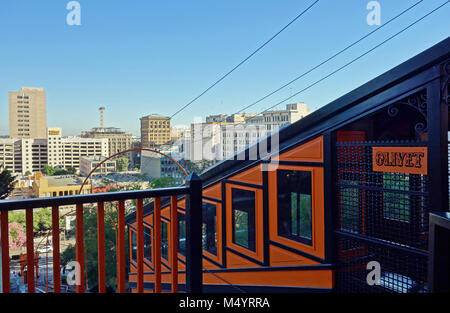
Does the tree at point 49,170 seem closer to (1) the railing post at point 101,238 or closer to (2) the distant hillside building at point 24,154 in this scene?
(2) the distant hillside building at point 24,154

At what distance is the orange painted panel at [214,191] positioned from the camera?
16.1 feet

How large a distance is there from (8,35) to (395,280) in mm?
119117

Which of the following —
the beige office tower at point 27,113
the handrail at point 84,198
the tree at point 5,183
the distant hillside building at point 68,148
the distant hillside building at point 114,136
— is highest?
the beige office tower at point 27,113

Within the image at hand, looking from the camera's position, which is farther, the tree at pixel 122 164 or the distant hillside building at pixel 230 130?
the distant hillside building at pixel 230 130

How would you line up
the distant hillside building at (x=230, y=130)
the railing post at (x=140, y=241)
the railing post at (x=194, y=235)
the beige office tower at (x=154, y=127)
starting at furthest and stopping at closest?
the distant hillside building at (x=230, y=130)
the beige office tower at (x=154, y=127)
the railing post at (x=194, y=235)
the railing post at (x=140, y=241)

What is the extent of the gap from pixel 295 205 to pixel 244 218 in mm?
858

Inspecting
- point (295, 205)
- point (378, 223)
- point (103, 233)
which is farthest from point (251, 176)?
point (103, 233)

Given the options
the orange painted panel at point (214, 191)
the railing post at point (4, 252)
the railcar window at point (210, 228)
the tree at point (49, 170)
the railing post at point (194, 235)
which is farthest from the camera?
the tree at point (49, 170)

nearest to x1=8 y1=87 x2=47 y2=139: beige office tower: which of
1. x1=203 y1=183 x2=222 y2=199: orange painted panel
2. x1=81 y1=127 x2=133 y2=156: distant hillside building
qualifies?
x1=81 y1=127 x2=133 y2=156: distant hillside building

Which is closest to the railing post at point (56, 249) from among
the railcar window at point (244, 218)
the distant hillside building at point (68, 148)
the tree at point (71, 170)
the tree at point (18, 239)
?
the tree at point (18, 239)

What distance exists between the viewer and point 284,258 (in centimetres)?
414

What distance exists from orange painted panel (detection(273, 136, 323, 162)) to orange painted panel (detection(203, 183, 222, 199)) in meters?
1.28

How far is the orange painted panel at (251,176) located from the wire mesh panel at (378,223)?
1.07 metres
